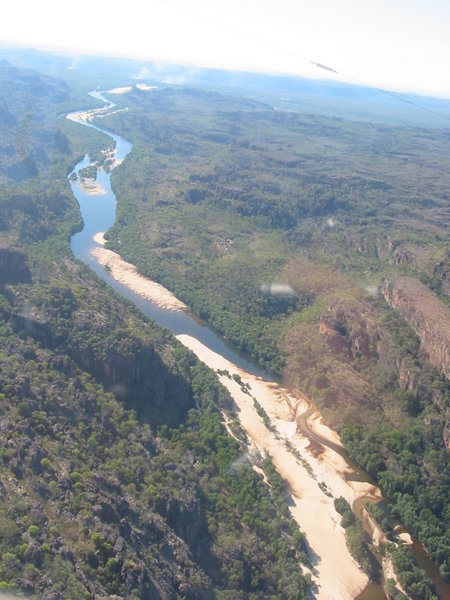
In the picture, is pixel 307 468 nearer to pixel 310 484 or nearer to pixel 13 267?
pixel 310 484

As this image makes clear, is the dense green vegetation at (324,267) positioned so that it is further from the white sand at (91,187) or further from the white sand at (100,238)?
the white sand at (91,187)

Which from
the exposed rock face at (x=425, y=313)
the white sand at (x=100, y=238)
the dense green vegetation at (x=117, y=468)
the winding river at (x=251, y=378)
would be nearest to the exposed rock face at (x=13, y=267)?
the dense green vegetation at (x=117, y=468)

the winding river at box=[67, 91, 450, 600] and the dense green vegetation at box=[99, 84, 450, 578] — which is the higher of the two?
the dense green vegetation at box=[99, 84, 450, 578]

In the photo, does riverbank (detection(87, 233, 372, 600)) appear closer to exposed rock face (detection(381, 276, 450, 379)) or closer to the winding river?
the winding river

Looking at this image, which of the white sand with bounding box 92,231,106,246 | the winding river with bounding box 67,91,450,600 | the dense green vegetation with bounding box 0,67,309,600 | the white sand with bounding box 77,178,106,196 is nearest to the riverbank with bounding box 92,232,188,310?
the winding river with bounding box 67,91,450,600

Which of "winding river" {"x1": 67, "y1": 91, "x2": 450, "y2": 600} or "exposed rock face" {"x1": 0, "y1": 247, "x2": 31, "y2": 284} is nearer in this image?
"winding river" {"x1": 67, "y1": 91, "x2": 450, "y2": 600}
